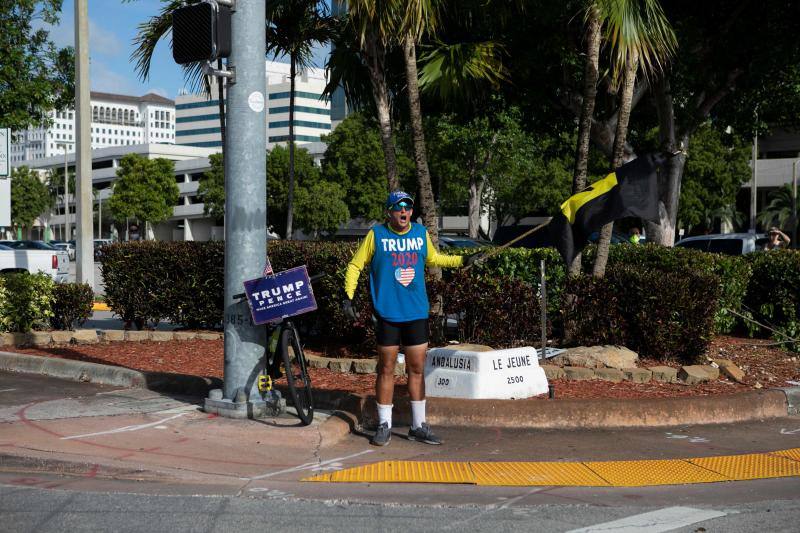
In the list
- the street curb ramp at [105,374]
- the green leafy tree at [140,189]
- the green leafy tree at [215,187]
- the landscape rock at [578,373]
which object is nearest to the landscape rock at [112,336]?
the street curb ramp at [105,374]

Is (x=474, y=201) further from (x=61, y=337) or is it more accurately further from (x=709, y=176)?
(x=61, y=337)

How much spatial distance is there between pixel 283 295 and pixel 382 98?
4.57 m

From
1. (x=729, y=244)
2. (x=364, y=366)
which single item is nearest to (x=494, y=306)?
(x=364, y=366)

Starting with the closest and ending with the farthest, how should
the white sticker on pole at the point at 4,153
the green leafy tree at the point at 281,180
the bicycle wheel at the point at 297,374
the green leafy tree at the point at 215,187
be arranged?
the bicycle wheel at the point at 297,374 → the white sticker on pole at the point at 4,153 → the green leafy tree at the point at 281,180 → the green leafy tree at the point at 215,187

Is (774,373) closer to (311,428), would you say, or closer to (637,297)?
(637,297)

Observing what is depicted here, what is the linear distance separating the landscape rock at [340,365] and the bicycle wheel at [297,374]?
2.10 m

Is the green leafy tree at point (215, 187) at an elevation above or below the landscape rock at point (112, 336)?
above

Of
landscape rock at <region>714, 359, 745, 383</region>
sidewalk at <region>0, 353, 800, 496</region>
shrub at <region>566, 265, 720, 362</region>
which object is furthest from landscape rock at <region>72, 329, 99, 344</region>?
landscape rock at <region>714, 359, 745, 383</region>

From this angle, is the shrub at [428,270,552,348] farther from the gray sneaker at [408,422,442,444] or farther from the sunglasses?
the sunglasses

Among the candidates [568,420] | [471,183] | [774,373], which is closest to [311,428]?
[568,420]

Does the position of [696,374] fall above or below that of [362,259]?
below

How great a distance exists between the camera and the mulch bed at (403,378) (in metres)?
8.48

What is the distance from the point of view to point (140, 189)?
8100cm

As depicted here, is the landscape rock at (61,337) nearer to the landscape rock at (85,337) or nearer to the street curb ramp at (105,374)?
the landscape rock at (85,337)
